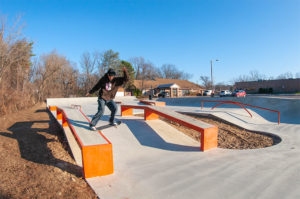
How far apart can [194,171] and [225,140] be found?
3.61 meters

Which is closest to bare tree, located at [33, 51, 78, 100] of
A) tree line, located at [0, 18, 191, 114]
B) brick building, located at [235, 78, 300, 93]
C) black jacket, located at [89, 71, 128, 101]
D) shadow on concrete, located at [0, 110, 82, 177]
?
tree line, located at [0, 18, 191, 114]

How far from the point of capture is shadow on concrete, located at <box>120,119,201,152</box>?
14.4ft

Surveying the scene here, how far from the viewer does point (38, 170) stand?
301cm

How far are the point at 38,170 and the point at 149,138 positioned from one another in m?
2.89

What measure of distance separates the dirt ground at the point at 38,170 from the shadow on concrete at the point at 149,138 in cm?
199

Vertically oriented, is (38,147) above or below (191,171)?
above

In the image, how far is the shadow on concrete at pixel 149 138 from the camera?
14.4 feet

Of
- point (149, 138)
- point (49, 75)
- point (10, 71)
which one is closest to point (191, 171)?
point (149, 138)

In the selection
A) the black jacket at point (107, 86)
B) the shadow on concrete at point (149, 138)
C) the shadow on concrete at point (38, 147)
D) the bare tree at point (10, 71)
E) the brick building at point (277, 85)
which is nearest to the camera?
the shadow on concrete at point (38, 147)

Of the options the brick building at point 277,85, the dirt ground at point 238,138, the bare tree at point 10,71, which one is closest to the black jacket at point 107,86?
the dirt ground at point 238,138

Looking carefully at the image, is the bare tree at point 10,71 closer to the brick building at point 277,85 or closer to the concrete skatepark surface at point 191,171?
the concrete skatepark surface at point 191,171

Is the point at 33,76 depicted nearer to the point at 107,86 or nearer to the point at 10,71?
the point at 10,71

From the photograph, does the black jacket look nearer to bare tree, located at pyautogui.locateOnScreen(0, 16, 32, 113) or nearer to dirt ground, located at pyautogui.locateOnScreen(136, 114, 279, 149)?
dirt ground, located at pyautogui.locateOnScreen(136, 114, 279, 149)

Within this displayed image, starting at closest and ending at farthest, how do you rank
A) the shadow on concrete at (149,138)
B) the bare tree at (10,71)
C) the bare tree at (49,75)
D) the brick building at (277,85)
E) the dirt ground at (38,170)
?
the dirt ground at (38,170)
the shadow on concrete at (149,138)
the bare tree at (10,71)
the bare tree at (49,75)
the brick building at (277,85)
